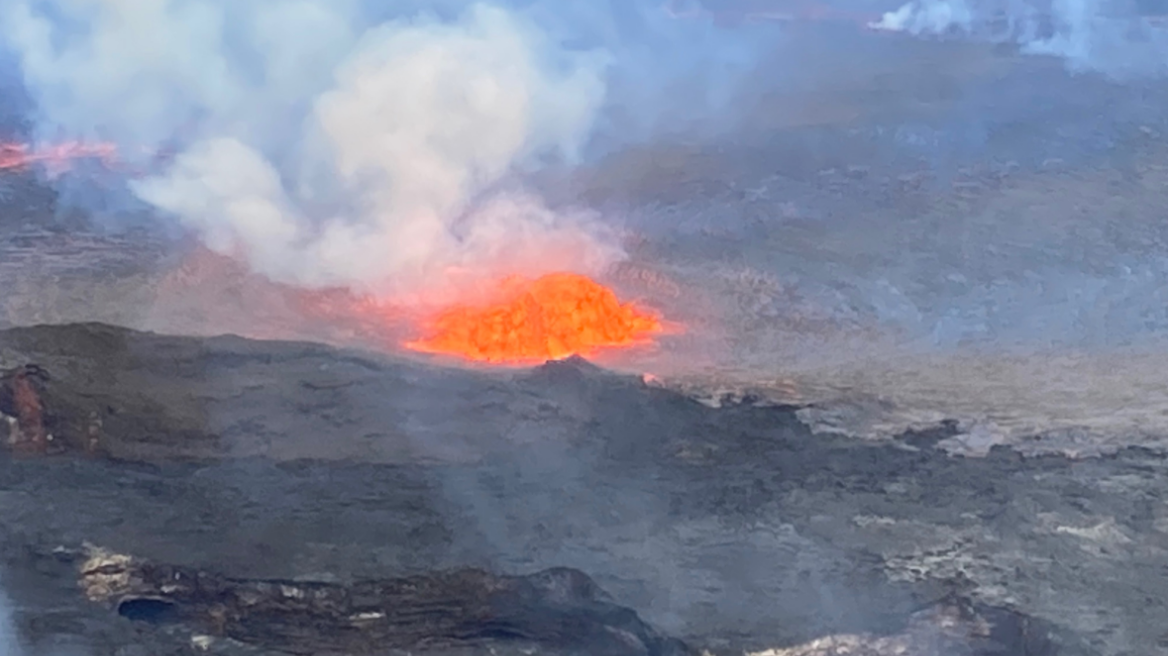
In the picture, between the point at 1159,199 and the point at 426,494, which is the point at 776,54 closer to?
the point at 1159,199

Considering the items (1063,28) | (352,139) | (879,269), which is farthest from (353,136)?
(1063,28)

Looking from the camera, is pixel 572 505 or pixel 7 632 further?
pixel 572 505

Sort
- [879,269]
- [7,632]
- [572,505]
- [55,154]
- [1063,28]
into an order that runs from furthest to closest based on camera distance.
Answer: [1063,28] < [55,154] < [879,269] < [572,505] < [7,632]

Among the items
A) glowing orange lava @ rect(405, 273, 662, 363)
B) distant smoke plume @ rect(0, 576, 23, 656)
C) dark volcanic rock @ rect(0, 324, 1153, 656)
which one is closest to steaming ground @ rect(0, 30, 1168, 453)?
glowing orange lava @ rect(405, 273, 662, 363)

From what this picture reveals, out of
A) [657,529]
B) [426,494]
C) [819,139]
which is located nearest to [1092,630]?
[657,529]

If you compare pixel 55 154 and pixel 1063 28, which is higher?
pixel 1063 28

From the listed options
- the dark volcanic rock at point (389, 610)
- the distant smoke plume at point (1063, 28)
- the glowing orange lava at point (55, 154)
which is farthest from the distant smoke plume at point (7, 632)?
the distant smoke plume at point (1063, 28)

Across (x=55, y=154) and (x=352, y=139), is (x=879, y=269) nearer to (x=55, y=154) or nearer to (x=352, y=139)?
(x=352, y=139)

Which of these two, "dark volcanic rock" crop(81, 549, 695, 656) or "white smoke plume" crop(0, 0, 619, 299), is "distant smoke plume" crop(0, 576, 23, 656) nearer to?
"dark volcanic rock" crop(81, 549, 695, 656)
